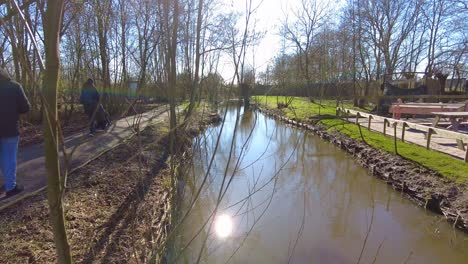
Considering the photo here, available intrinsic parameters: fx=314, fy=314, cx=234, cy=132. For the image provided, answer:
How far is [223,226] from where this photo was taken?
5574mm

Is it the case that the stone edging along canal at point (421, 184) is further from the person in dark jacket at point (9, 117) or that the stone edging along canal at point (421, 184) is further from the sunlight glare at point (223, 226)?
the person in dark jacket at point (9, 117)

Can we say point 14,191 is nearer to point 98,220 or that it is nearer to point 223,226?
point 98,220

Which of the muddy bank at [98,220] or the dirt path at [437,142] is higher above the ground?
the dirt path at [437,142]

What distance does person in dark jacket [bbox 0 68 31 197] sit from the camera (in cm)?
390

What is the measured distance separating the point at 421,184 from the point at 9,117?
7.50 metres

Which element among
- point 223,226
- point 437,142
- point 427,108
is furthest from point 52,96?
point 427,108

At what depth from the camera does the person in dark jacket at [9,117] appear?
3.90 metres

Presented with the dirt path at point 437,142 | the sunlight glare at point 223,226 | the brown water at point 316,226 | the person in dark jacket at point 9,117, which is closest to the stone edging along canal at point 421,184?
the brown water at point 316,226

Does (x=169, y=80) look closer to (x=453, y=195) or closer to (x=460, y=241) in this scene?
(x=460, y=241)

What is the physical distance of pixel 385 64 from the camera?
28109 millimetres

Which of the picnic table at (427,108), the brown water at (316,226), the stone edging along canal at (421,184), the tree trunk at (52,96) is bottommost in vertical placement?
the brown water at (316,226)

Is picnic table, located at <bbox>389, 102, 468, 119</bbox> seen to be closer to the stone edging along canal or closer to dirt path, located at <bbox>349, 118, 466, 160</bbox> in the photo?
dirt path, located at <bbox>349, 118, 466, 160</bbox>

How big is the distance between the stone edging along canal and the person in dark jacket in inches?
121

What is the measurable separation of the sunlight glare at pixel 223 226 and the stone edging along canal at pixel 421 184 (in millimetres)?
2106
